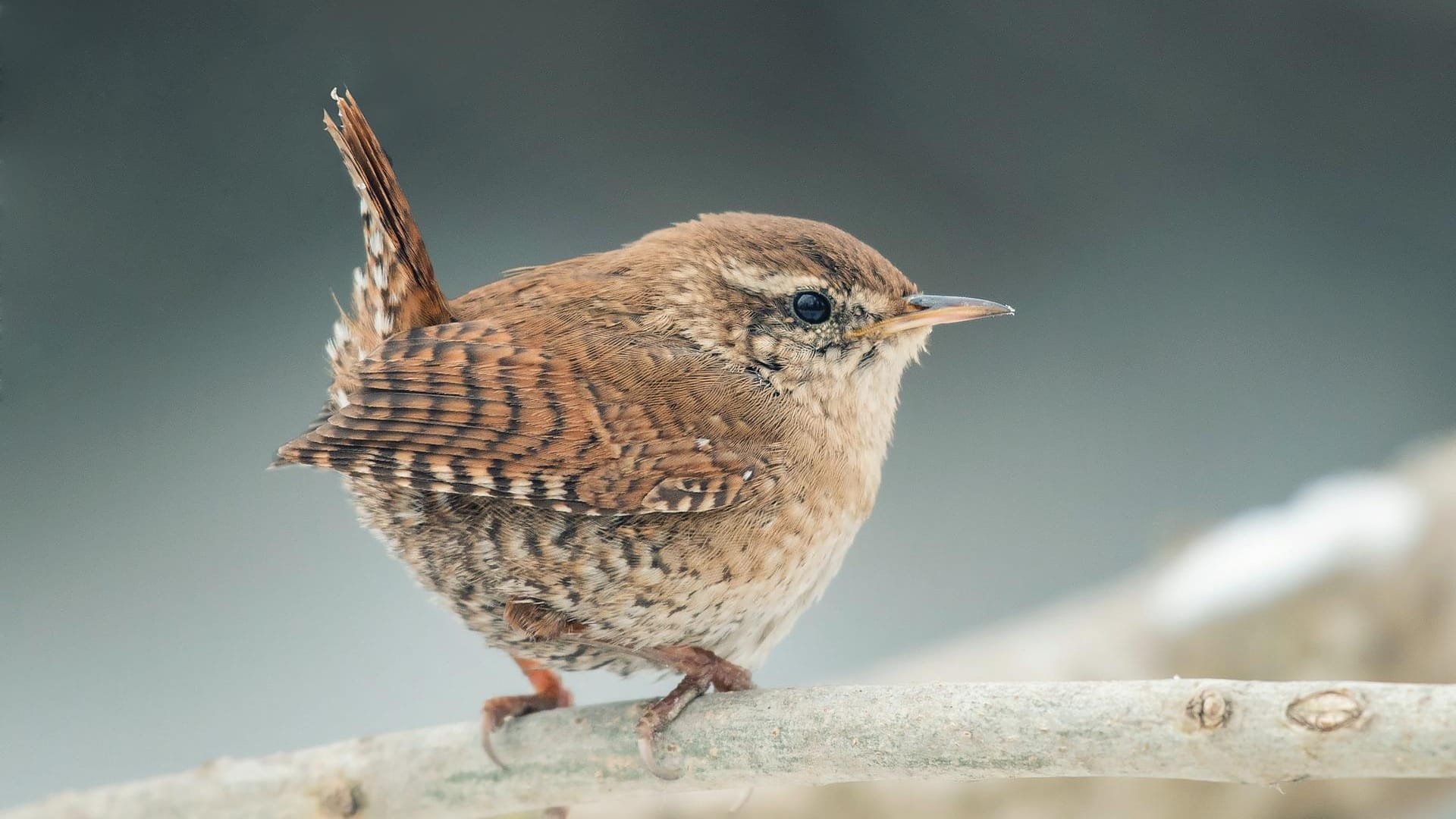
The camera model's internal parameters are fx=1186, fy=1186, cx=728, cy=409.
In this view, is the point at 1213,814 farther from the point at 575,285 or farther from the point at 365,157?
the point at 365,157

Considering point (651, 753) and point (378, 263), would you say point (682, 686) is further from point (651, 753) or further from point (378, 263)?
point (378, 263)

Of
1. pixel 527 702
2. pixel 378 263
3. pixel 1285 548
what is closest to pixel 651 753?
pixel 527 702

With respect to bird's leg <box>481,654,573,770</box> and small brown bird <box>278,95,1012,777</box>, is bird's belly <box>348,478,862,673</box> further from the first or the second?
bird's leg <box>481,654,573,770</box>

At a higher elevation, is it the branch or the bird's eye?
the bird's eye

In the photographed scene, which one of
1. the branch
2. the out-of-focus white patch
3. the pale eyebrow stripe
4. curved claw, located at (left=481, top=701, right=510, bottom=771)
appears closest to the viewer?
the branch

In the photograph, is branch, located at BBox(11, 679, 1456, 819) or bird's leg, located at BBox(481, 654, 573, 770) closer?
branch, located at BBox(11, 679, 1456, 819)

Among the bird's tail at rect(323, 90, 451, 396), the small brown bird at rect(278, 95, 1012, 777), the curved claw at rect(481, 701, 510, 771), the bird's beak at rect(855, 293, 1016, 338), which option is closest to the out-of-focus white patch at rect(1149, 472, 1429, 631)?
the small brown bird at rect(278, 95, 1012, 777)

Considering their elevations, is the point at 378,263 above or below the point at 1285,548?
below
